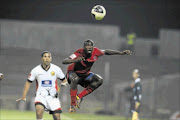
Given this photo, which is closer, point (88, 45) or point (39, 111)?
point (39, 111)

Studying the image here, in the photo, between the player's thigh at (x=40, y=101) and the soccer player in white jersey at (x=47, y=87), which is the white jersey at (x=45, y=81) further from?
the player's thigh at (x=40, y=101)

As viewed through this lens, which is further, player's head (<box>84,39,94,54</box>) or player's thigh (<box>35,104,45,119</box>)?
player's head (<box>84,39,94,54</box>)

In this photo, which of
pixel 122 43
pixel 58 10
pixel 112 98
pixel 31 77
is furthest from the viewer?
pixel 58 10

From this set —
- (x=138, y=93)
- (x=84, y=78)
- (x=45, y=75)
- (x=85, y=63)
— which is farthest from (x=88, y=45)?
(x=138, y=93)

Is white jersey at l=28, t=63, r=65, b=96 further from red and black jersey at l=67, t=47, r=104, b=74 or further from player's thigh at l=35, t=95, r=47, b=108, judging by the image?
red and black jersey at l=67, t=47, r=104, b=74

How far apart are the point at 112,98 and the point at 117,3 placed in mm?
15375

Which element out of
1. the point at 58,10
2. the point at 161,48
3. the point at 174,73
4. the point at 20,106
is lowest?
the point at 20,106

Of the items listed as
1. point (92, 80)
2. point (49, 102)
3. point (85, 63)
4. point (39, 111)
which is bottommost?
point (39, 111)

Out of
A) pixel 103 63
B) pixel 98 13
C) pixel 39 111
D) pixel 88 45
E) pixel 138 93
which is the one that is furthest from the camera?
pixel 103 63

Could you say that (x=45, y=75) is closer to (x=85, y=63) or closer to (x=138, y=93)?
(x=85, y=63)

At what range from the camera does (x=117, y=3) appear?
3709 centimetres

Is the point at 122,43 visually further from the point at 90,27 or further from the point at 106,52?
Answer: the point at 106,52

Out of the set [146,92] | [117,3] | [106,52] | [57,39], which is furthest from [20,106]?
[117,3]

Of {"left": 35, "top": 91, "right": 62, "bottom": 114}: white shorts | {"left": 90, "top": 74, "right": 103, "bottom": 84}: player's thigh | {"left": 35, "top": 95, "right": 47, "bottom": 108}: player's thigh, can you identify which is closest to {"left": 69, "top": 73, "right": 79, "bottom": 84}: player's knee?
{"left": 90, "top": 74, "right": 103, "bottom": 84}: player's thigh
